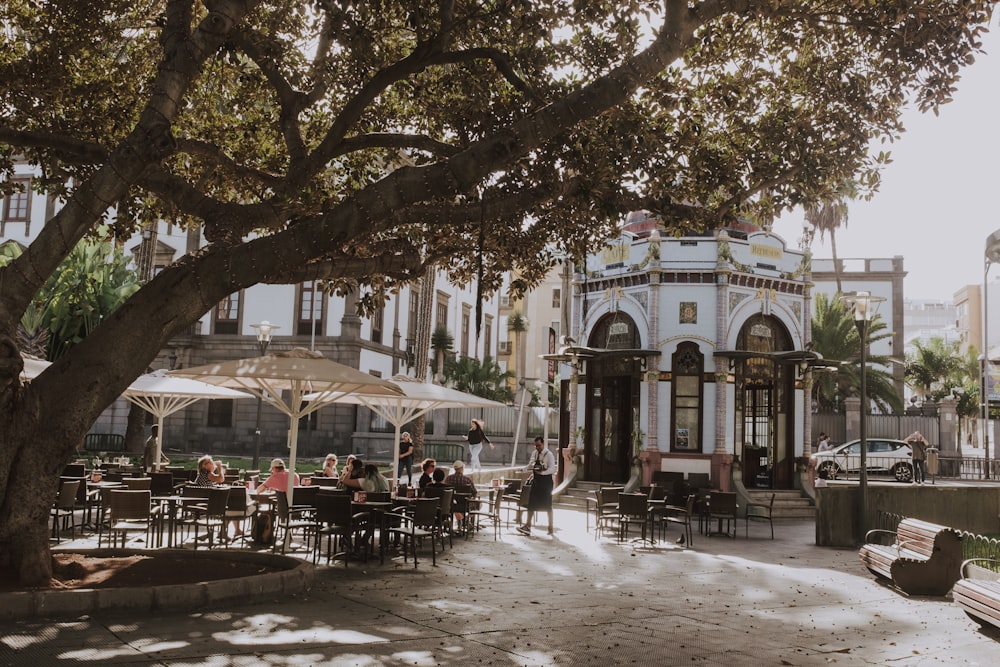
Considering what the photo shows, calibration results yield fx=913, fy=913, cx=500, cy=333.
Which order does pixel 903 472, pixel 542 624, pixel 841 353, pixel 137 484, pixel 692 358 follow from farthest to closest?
pixel 841 353
pixel 903 472
pixel 692 358
pixel 137 484
pixel 542 624

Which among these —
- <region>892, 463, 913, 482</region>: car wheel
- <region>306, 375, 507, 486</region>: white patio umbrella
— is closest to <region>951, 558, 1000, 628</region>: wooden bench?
<region>306, 375, 507, 486</region>: white patio umbrella

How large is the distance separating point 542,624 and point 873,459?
25692 mm

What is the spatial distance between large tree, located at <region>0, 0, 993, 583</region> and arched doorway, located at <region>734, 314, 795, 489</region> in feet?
35.5

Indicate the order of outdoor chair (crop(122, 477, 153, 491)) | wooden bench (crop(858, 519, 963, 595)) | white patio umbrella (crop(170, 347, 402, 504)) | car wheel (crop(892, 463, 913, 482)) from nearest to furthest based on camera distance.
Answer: wooden bench (crop(858, 519, 963, 595)) < white patio umbrella (crop(170, 347, 402, 504)) < outdoor chair (crop(122, 477, 153, 491)) < car wheel (crop(892, 463, 913, 482))

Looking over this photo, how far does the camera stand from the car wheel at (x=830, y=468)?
2992 cm

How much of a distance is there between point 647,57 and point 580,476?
1582 centimetres

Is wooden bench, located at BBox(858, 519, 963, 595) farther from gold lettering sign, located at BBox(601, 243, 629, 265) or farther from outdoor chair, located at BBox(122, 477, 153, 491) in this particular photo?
gold lettering sign, located at BBox(601, 243, 629, 265)

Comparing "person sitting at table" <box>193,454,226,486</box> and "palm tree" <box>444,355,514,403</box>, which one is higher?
"palm tree" <box>444,355,514,403</box>

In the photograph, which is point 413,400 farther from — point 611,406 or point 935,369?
point 935,369

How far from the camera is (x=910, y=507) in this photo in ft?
56.0

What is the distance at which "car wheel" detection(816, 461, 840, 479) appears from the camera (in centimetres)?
2992

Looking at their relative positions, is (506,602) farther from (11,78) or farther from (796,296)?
(796,296)

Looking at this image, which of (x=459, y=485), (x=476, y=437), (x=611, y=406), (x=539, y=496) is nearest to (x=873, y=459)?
(x=611, y=406)

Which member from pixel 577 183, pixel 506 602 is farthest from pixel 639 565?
pixel 577 183
